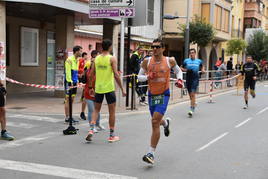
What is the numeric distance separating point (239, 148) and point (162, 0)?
78.2 feet

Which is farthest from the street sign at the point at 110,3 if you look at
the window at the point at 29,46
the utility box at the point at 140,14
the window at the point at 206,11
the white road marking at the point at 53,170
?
the window at the point at 206,11

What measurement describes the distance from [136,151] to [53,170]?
5.70ft

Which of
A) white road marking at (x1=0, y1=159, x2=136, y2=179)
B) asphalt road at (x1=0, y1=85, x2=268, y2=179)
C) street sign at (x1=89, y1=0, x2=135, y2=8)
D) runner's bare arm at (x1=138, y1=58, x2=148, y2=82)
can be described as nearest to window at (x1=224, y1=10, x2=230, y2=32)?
street sign at (x1=89, y1=0, x2=135, y2=8)

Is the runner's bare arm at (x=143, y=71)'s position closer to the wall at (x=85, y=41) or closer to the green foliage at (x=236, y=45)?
the wall at (x=85, y=41)

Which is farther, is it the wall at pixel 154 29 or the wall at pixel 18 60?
the wall at pixel 154 29

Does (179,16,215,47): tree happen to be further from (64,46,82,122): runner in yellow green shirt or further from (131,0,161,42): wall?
(64,46,82,122): runner in yellow green shirt

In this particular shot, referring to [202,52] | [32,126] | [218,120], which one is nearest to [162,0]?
[202,52]

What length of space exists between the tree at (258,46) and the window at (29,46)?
24761 millimetres

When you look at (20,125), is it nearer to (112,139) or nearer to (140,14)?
(112,139)

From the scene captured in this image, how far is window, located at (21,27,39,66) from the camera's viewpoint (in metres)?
16.6

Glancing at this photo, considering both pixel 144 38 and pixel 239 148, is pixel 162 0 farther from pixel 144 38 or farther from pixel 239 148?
pixel 239 148

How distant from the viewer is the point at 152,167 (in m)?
5.68

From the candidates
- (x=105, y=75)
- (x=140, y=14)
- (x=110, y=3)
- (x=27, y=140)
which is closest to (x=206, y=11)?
(x=140, y=14)

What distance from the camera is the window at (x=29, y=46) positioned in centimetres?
1659
